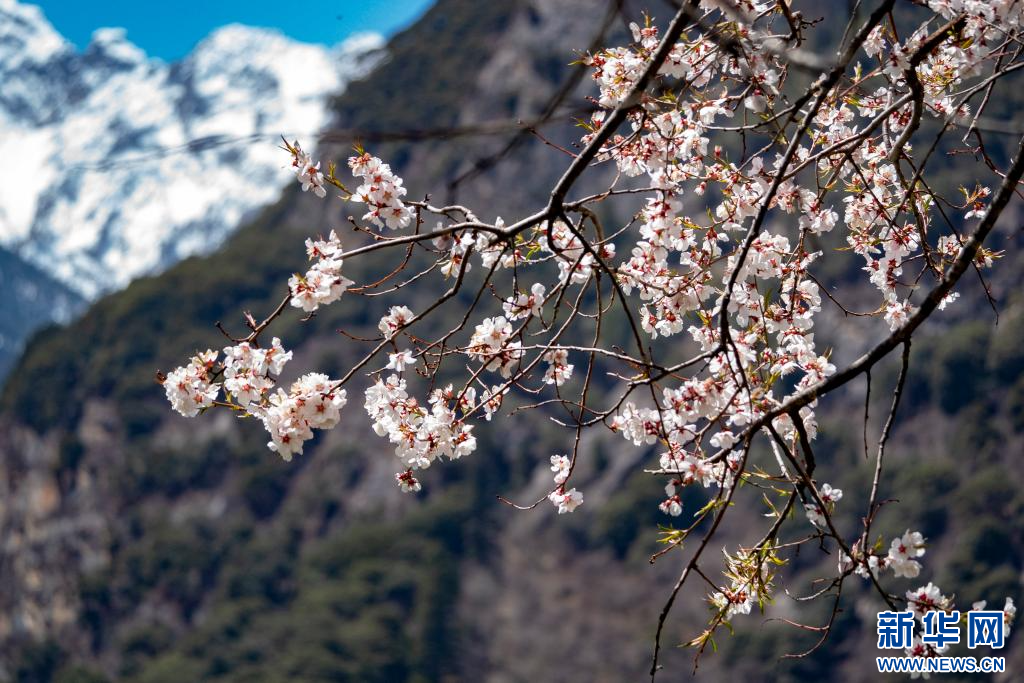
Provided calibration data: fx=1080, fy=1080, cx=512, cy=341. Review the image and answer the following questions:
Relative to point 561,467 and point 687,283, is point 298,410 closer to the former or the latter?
point 561,467

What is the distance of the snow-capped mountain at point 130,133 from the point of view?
126938 millimetres

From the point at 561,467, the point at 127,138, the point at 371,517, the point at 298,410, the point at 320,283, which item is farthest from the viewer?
the point at 127,138

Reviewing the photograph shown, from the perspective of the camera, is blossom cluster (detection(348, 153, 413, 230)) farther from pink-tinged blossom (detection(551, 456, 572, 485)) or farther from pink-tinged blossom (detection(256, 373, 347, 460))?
pink-tinged blossom (detection(551, 456, 572, 485))

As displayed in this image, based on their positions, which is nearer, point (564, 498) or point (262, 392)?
point (262, 392)

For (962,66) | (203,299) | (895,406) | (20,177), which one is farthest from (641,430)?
(20,177)

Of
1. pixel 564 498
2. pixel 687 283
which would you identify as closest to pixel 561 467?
pixel 564 498

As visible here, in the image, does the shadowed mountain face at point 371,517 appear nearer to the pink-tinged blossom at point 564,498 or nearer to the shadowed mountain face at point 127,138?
the pink-tinged blossom at point 564,498

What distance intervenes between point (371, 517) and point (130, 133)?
4473 inches

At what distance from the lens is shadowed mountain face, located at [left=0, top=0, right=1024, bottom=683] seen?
1428 inches

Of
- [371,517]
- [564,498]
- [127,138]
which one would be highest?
[127,138]

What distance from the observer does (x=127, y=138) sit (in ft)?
461

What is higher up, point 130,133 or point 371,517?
point 130,133

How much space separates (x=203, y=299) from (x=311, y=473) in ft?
38.9

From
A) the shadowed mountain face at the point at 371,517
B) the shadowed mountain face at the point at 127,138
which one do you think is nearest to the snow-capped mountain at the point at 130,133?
the shadowed mountain face at the point at 127,138
